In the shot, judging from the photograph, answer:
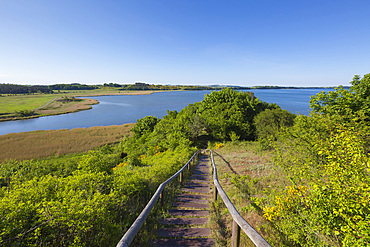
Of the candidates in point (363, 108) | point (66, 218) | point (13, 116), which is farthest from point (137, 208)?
point (13, 116)

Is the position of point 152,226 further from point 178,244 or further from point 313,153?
point 313,153

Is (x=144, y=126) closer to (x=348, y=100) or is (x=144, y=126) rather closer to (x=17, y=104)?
(x=348, y=100)

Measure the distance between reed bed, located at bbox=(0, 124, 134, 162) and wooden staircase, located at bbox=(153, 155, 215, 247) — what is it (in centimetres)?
2917

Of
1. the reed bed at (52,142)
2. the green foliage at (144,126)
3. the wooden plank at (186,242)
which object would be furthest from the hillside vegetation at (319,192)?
the reed bed at (52,142)

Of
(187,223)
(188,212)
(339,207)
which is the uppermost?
(339,207)

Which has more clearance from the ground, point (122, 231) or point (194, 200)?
point (122, 231)

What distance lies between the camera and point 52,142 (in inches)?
1236

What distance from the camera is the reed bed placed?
84.7 feet

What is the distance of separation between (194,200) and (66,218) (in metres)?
3.75

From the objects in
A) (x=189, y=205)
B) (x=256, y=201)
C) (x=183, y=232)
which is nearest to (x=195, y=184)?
(x=189, y=205)

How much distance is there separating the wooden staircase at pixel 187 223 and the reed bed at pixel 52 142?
29.2m

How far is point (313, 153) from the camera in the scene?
631 centimetres

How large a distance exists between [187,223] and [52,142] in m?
38.4

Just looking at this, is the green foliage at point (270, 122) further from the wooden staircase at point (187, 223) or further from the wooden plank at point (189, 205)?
the wooden plank at point (189, 205)
